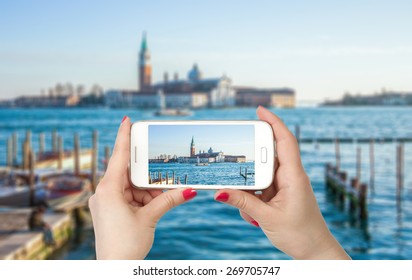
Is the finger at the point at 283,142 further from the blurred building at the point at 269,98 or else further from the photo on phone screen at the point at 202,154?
the blurred building at the point at 269,98

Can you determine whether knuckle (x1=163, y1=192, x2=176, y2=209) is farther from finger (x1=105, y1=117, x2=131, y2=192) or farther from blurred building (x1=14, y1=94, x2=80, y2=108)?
blurred building (x1=14, y1=94, x2=80, y2=108)

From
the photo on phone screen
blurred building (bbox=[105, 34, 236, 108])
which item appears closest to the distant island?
blurred building (bbox=[105, 34, 236, 108])

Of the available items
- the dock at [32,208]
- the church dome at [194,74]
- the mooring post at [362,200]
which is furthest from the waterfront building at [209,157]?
the church dome at [194,74]

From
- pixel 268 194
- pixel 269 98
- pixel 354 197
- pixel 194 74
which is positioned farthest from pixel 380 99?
pixel 268 194

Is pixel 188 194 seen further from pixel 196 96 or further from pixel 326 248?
pixel 196 96
